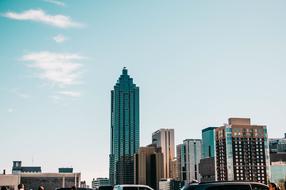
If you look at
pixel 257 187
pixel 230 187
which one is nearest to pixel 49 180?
pixel 257 187

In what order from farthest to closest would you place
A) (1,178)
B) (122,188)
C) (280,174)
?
(280,174) < (1,178) < (122,188)

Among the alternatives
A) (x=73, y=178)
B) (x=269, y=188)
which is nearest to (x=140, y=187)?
(x=269, y=188)

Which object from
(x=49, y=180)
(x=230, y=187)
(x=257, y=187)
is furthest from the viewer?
(x=49, y=180)

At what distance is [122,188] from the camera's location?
89.7ft

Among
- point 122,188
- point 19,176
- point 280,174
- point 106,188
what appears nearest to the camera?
point 122,188

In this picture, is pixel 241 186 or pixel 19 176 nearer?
pixel 241 186

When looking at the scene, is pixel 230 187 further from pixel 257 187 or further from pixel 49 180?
pixel 49 180

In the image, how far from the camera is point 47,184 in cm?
18075

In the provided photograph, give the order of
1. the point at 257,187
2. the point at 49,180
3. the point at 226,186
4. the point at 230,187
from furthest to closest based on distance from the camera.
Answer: the point at 49,180 < the point at 257,187 < the point at 230,187 < the point at 226,186

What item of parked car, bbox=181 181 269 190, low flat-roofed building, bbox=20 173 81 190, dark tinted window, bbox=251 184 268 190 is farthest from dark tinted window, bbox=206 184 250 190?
low flat-roofed building, bbox=20 173 81 190

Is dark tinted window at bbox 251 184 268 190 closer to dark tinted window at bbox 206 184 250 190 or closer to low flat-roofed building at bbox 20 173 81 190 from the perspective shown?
dark tinted window at bbox 206 184 250 190

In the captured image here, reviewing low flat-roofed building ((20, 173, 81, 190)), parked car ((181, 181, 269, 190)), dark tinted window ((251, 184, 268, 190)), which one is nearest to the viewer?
parked car ((181, 181, 269, 190))

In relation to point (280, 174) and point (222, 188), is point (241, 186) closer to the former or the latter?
point (222, 188)

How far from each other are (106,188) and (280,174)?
179 meters
